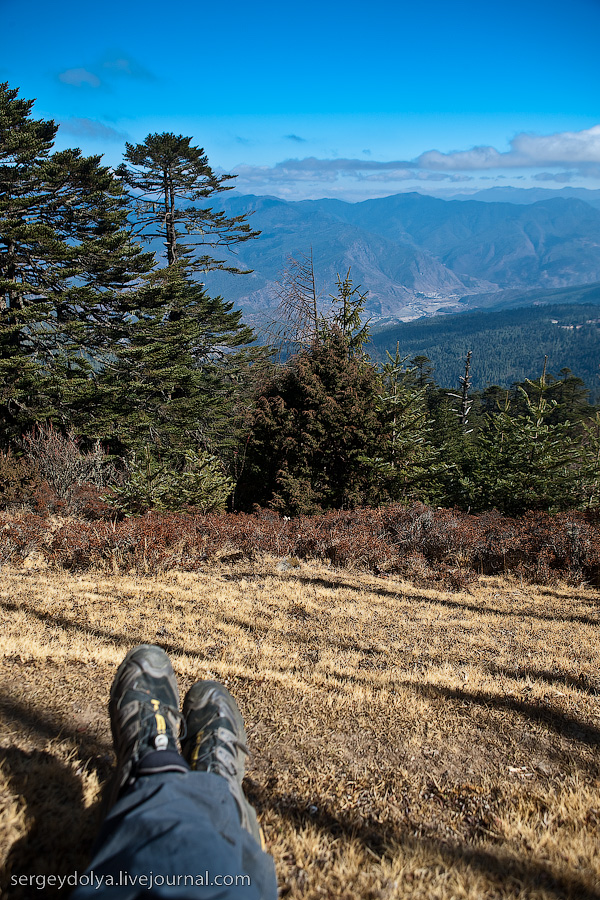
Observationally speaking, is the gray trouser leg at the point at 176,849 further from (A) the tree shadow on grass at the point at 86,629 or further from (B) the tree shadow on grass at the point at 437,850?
(A) the tree shadow on grass at the point at 86,629

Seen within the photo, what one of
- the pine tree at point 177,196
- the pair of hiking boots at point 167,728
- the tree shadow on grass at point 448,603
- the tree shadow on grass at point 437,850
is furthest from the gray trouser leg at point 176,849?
the pine tree at point 177,196

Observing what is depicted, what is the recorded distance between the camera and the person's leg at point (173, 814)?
1.26m

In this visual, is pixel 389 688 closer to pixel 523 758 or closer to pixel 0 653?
pixel 523 758

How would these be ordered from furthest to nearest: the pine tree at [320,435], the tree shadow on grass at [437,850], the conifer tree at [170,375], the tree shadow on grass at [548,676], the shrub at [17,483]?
the conifer tree at [170,375] → the pine tree at [320,435] → the shrub at [17,483] → the tree shadow on grass at [548,676] → the tree shadow on grass at [437,850]

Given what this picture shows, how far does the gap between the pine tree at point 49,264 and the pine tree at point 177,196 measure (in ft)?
9.52

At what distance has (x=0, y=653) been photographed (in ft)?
11.6

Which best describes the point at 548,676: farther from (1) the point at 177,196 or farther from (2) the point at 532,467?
(1) the point at 177,196

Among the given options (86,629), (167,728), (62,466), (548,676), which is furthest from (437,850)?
(62,466)

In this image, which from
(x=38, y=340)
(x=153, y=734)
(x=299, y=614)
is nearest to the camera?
(x=153, y=734)

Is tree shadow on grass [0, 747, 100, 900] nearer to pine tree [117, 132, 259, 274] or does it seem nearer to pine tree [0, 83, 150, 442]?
pine tree [0, 83, 150, 442]

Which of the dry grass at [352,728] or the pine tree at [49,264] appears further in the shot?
the pine tree at [49,264]

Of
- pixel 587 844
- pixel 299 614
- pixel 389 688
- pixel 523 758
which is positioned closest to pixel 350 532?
pixel 299 614

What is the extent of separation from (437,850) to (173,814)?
1301 mm

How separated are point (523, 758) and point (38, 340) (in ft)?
65.2
